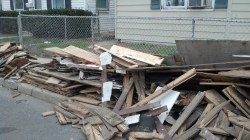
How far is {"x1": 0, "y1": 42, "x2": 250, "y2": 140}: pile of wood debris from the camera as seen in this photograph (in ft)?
13.6

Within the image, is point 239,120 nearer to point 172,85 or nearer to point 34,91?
point 172,85

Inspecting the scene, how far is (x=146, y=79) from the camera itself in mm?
5262

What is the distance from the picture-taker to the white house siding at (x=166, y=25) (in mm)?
9406

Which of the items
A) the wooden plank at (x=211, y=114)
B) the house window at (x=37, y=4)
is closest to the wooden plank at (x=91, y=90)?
the wooden plank at (x=211, y=114)

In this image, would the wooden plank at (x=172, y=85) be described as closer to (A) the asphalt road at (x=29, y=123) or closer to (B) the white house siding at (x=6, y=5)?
(A) the asphalt road at (x=29, y=123)

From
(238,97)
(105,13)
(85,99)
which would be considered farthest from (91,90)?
(105,13)

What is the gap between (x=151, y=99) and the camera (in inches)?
184

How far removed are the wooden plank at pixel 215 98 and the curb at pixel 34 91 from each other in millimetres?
2819

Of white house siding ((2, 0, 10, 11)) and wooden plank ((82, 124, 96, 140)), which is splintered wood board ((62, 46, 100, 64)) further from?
white house siding ((2, 0, 10, 11))

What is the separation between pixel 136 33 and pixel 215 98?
7189 mm

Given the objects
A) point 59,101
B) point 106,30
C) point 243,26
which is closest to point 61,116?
point 59,101

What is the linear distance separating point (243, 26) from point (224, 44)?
4.78 m

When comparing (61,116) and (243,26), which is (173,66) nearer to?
(61,116)

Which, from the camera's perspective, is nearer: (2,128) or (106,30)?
(2,128)
